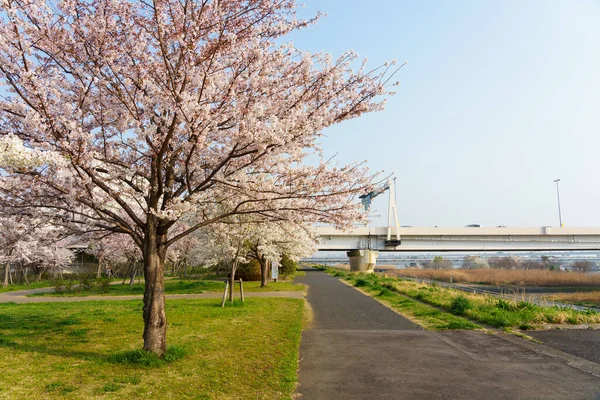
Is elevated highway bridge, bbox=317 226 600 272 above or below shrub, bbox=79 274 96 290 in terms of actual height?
above

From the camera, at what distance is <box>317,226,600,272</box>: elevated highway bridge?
59.8m

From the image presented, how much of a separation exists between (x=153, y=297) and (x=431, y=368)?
17.9 feet

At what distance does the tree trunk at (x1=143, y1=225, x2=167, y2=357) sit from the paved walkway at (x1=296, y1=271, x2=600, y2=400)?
111 inches

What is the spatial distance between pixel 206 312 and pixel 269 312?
2.25 meters

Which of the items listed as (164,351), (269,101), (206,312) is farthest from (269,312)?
(269,101)

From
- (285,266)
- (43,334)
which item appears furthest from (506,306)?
(285,266)

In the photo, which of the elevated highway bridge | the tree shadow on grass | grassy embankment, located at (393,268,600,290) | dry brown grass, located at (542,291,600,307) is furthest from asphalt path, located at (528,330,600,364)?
the elevated highway bridge

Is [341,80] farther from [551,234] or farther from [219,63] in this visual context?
[551,234]

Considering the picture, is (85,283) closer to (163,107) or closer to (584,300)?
(163,107)

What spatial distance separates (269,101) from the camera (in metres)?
7.10

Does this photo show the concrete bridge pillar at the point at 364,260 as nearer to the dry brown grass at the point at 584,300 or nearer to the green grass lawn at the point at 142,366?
the dry brown grass at the point at 584,300

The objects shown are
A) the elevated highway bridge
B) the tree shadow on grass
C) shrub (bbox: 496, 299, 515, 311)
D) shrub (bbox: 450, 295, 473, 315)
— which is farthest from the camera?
the elevated highway bridge

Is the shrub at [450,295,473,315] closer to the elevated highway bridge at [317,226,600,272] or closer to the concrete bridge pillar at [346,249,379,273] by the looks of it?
the elevated highway bridge at [317,226,600,272]

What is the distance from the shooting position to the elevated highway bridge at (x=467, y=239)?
59844mm
